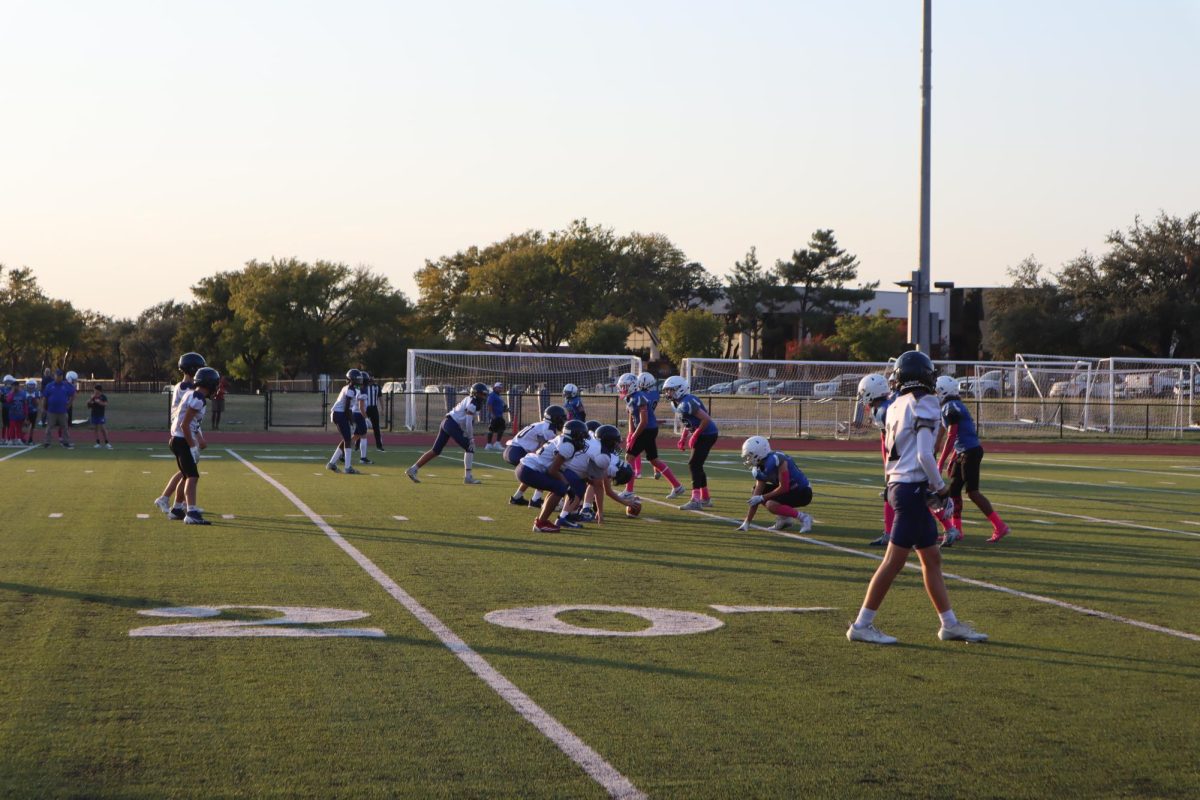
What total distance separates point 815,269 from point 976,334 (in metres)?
12.9

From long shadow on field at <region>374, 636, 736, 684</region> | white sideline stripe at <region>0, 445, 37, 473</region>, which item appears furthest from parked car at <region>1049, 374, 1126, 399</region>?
long shadow on field at <region>374, 636, 736, 684</region>

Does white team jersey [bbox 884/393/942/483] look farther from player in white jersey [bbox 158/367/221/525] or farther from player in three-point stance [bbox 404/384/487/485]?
player in three-point stance [bbox 404/384/487/485]

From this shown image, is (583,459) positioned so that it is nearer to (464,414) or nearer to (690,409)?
(690,409)

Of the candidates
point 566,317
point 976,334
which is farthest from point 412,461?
point 976,334

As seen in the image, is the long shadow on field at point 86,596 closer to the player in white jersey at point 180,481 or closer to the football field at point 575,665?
the football field at point 575,665

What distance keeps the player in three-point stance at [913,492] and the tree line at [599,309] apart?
221 ft

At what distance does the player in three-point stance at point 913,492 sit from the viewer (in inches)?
292

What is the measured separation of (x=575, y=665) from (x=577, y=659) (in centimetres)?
15

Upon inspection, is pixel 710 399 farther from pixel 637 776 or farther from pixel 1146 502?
pixel 637 776

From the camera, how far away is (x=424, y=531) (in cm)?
1346

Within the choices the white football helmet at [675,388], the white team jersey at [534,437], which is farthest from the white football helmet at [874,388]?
the white team jersey at [534,437]

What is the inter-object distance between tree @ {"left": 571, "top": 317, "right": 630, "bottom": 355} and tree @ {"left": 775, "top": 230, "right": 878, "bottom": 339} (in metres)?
16.0

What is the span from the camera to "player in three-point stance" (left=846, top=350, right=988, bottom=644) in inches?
292

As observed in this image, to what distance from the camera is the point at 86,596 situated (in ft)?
30.0
